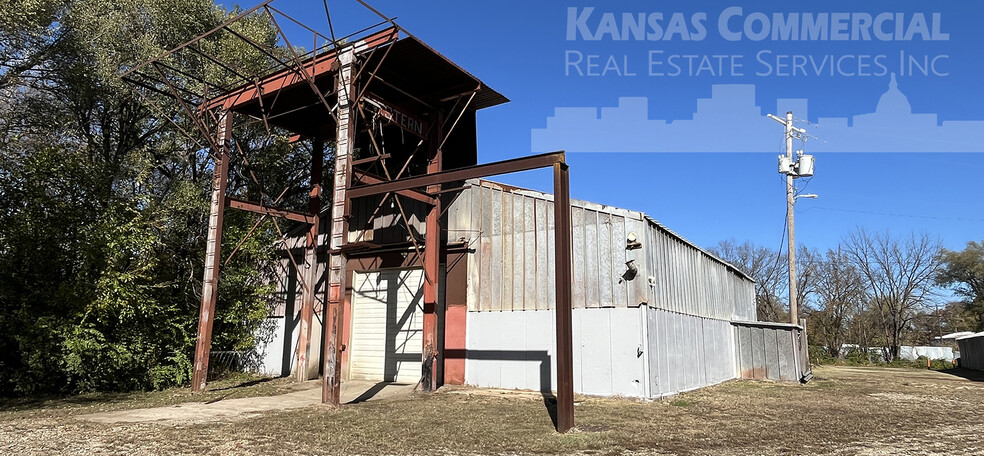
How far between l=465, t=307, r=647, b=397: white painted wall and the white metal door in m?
2.19

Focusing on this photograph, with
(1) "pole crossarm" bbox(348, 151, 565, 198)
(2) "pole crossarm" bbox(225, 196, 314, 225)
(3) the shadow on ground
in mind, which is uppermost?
(2) "pole crossarm" bbox(225, 196, 314, 225)

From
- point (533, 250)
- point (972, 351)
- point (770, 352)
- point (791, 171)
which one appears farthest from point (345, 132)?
point (972, 351)

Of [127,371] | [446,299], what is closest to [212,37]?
[127,371]

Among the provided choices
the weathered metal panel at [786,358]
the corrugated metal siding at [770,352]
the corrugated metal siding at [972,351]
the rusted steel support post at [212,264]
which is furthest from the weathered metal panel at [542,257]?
the corrugated metal siding at [972,351]

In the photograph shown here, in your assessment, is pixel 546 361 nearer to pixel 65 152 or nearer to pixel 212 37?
pixel 65 152

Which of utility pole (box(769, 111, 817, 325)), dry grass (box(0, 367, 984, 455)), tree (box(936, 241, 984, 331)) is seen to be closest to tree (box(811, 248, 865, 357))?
tree (box(936, 241, 984, 331))

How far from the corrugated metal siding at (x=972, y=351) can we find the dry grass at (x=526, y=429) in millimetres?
19405

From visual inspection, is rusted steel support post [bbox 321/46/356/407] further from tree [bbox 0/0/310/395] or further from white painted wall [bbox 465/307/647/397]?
tree [bbox 0/0/310/395]

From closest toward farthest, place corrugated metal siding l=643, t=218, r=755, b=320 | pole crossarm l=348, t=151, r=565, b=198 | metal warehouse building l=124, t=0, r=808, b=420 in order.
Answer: pole crossarm l=348, t=151, r=565, b=198 → metal warehouse building l=124, t=0, r=808, b=420 → corrugated metal siding l=643, t=218, r=755, b=320

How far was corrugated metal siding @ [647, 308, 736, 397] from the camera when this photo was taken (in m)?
13.9

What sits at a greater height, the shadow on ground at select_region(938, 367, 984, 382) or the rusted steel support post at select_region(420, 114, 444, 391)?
the rusted steel support post at select_region(420, 114, 444, 391)

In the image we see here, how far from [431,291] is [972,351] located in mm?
30730

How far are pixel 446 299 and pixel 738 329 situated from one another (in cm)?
1124

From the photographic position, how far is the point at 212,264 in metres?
15.9
